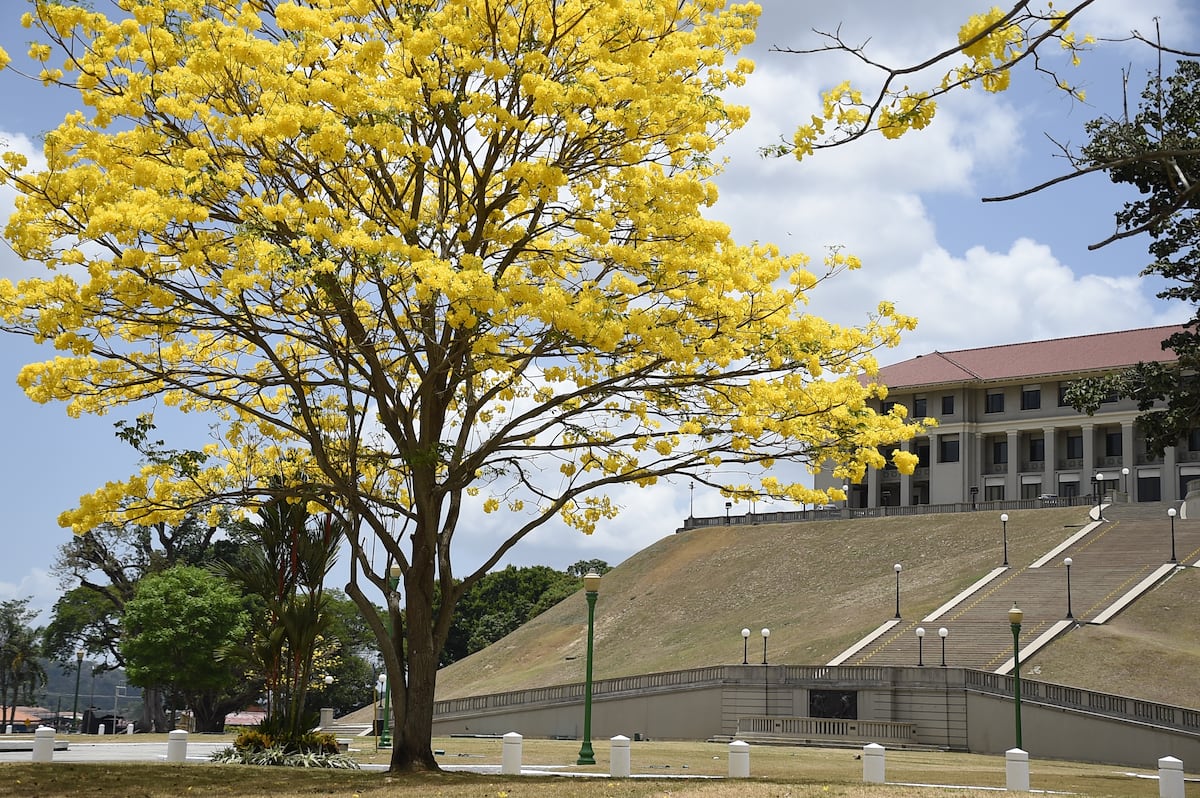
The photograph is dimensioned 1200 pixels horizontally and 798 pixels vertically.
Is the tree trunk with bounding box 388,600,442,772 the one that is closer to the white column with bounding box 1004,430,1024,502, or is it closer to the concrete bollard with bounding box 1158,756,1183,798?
the concrete bollard with bounding box 1158,756,1183,798

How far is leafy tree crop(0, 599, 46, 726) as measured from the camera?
8288cm

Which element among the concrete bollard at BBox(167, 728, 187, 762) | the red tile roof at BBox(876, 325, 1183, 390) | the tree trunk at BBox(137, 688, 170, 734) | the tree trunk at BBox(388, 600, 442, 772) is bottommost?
the tree trunk at BBox(137, 688, 170, 734)

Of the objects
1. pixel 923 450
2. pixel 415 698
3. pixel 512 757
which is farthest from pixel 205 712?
pixel 923 450

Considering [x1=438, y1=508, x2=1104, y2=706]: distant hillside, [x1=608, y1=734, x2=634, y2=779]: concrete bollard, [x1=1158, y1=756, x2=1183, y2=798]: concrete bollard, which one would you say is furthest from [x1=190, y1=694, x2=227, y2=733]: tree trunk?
[x1=1158, y1=756, x2=1183, y2=798]: concrete bollard

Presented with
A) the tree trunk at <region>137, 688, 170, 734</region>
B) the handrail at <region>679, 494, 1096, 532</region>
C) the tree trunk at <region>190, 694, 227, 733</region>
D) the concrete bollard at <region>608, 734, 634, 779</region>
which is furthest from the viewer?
the handrail at <region>679, 494, 1096, 532</region>

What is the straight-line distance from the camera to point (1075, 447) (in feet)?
284

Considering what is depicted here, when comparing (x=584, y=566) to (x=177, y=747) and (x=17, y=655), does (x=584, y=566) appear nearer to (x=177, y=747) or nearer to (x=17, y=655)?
(x=17, y=655)

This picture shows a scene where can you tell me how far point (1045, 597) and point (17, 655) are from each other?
208 feet

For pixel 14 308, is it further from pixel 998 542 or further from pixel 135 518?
pixel 998 542

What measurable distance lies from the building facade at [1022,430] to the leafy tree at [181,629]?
153 ft

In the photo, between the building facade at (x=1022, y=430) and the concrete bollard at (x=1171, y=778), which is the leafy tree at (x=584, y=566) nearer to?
the building facade at (x=1022, y=430)

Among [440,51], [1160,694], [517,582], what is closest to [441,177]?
[440,51]

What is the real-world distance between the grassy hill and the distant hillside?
0.13 metres

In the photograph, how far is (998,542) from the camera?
72625 mm
